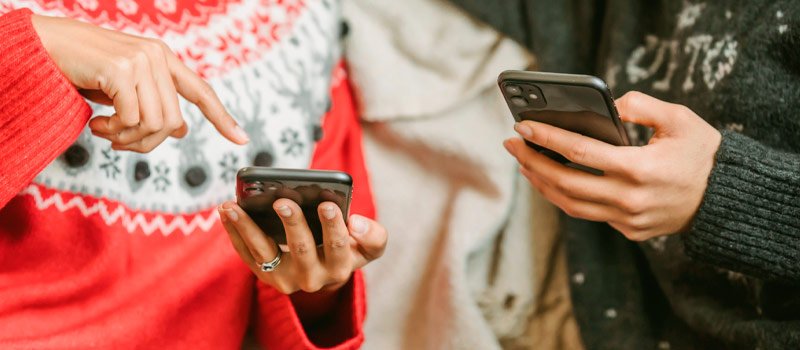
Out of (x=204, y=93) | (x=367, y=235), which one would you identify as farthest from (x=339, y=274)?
(x=204, y=93)

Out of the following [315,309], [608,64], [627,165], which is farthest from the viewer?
[608,64]

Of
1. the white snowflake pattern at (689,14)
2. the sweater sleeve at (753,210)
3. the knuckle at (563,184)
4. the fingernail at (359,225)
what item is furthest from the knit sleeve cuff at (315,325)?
the white snowflake pattern at (689,14)

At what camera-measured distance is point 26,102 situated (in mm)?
590

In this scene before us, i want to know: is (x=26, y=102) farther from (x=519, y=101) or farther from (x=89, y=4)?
(x=519, y=101)

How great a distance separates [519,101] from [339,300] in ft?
0.92

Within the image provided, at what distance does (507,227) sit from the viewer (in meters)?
0.92

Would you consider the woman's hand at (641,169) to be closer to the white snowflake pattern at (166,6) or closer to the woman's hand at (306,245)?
the woman's hand at (306,245)

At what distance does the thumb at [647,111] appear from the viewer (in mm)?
658

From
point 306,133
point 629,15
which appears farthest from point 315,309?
point 629,15

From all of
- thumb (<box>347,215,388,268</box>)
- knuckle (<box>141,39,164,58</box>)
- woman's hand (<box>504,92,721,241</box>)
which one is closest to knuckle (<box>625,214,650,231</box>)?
woman's hand (<box>504,92,721,241</box>)

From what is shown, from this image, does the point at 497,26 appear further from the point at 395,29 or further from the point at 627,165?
the point at 627,165

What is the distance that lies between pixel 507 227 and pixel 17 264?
53 cm

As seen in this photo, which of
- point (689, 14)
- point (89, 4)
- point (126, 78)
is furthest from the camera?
point (689, 14)

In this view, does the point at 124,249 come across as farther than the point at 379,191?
No
